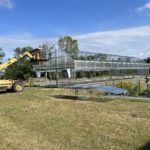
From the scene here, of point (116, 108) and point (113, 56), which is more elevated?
point (113, 56)

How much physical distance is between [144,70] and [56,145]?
52125mm

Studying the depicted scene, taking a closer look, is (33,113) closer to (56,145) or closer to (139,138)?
(56,145)

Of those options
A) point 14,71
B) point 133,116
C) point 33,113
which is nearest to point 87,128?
point 133,116

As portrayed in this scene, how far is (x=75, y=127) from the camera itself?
923 centimetres

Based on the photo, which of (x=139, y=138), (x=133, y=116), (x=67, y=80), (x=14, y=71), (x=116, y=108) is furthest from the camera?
(x=14, y=71)

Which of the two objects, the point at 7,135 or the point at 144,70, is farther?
the point at 144,70

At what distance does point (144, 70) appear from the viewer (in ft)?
188

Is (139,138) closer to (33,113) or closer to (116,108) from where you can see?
(116,108)

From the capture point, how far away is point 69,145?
748 centimetres

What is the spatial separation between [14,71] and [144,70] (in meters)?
26.4

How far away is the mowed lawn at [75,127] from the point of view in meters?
7.55

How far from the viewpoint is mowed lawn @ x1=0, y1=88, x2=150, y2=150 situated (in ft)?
24.8

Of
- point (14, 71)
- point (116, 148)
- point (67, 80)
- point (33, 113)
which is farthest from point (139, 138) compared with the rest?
point (14, 71)

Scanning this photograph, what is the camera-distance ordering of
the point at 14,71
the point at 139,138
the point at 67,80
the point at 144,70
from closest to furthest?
1. the point at 139,138
2. the point at 67,80
3. the point at 14,71
4. the point at 144,70
